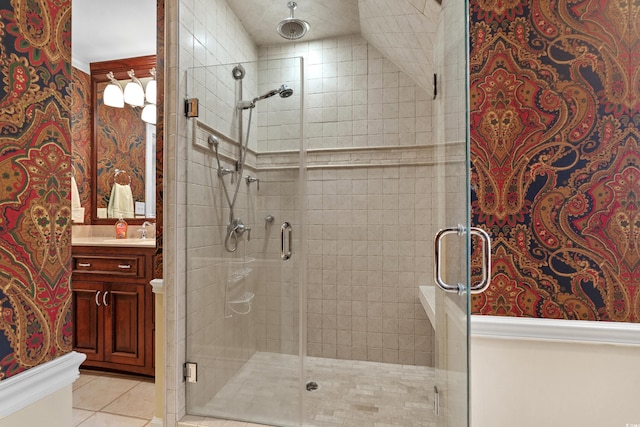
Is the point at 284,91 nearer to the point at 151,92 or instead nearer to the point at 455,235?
the point at 455,235

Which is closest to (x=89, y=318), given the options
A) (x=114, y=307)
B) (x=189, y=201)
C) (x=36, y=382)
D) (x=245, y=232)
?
(x=114, y=307)

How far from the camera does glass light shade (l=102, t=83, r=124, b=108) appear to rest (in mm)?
2812

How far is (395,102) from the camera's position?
8.30 feet

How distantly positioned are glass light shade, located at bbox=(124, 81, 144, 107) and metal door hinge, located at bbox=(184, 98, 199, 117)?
1465 mm

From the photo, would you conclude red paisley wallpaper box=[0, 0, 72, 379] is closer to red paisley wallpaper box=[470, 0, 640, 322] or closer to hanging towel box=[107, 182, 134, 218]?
red paisley wallpaper box=[470, 0, 640, 322]

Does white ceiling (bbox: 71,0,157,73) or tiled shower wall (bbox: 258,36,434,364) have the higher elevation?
white ceiling (bbox: 71,0,157,73)

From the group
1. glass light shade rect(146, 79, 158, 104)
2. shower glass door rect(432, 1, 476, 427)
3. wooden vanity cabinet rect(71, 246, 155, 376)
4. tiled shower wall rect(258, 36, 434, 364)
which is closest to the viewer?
shower glass door rect(432, 1, 476, 427)

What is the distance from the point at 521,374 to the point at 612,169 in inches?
32.8

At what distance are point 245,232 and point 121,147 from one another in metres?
1.92

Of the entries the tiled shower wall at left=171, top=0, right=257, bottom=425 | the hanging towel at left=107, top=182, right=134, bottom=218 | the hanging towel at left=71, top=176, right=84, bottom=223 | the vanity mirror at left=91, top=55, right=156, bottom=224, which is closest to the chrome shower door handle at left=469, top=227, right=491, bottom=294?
the tiled shower wall at left=171, top=0, right=257, bottom=425

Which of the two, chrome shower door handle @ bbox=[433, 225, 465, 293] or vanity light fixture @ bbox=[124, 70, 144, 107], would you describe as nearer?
chrome shower door handle @ bbox=[433, 225, 465, 293]

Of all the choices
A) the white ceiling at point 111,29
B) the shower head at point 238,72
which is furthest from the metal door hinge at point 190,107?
the white ceiling at point 111,29

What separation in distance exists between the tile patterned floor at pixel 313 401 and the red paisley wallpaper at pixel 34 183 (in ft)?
3.42

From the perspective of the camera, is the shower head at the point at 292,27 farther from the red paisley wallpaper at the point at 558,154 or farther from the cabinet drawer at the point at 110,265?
the cabinet drawer at the point at 110,265
